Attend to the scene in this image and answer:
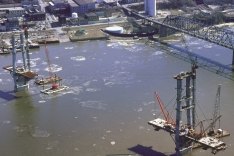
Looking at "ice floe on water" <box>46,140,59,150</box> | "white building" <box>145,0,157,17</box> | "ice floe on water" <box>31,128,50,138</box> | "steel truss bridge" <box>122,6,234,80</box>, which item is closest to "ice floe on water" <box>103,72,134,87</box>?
"steel truss bridge" <box>122,6,234,80</box>

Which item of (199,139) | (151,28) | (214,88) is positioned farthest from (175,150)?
(151,28)

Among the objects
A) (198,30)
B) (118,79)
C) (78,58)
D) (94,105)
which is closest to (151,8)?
(198,30)

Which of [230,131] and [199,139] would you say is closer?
[199,139]

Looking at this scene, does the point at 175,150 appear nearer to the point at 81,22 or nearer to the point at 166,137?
the point at 166,137

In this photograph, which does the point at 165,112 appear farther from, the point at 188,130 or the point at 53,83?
the point at 53,83

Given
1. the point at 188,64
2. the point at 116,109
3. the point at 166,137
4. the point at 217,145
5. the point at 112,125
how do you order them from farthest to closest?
the point at 188,64 → the point at 116,109 → the point at 112,125 → the point at 166,137 → the point at 217,145

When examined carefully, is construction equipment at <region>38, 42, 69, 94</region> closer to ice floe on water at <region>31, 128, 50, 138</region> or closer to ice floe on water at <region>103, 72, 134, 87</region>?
ice floe on water at <region>103, 72, 134, 87</region>
